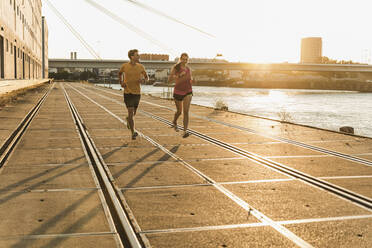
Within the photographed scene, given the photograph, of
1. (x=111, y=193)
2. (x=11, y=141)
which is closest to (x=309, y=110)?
(x=11, y=141)

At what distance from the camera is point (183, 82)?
38.4 ft

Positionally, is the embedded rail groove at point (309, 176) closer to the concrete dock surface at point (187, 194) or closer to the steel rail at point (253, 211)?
the concrete dock surface at point (187, 194)

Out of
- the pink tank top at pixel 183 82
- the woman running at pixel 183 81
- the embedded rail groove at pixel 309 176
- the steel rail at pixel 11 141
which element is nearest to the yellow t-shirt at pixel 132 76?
the woman running at pixel 183 81

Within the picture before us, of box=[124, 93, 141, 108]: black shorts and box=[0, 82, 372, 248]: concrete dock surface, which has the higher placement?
box=[124, 93, 141, 108]: black shorts

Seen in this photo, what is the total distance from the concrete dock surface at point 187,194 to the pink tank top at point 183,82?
57.7 inches

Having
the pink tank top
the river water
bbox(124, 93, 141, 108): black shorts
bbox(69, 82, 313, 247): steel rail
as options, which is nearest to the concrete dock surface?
bbox(69, 82, 313, 247): steel rail

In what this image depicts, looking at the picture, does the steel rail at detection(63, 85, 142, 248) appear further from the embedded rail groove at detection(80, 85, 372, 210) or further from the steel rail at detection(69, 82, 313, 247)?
the embedded rail groove at detection(80, 85, 372, 210)

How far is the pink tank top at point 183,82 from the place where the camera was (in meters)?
11.6

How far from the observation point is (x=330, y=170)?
7551 mm

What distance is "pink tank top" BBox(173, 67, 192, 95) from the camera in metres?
11.6

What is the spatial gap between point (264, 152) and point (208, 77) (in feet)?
611

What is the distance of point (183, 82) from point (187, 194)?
616 centimetres

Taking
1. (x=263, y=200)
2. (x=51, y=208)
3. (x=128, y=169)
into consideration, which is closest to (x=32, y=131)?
(x=128, y=169)

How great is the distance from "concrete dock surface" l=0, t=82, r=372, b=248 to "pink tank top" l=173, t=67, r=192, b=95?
1.47 meters
